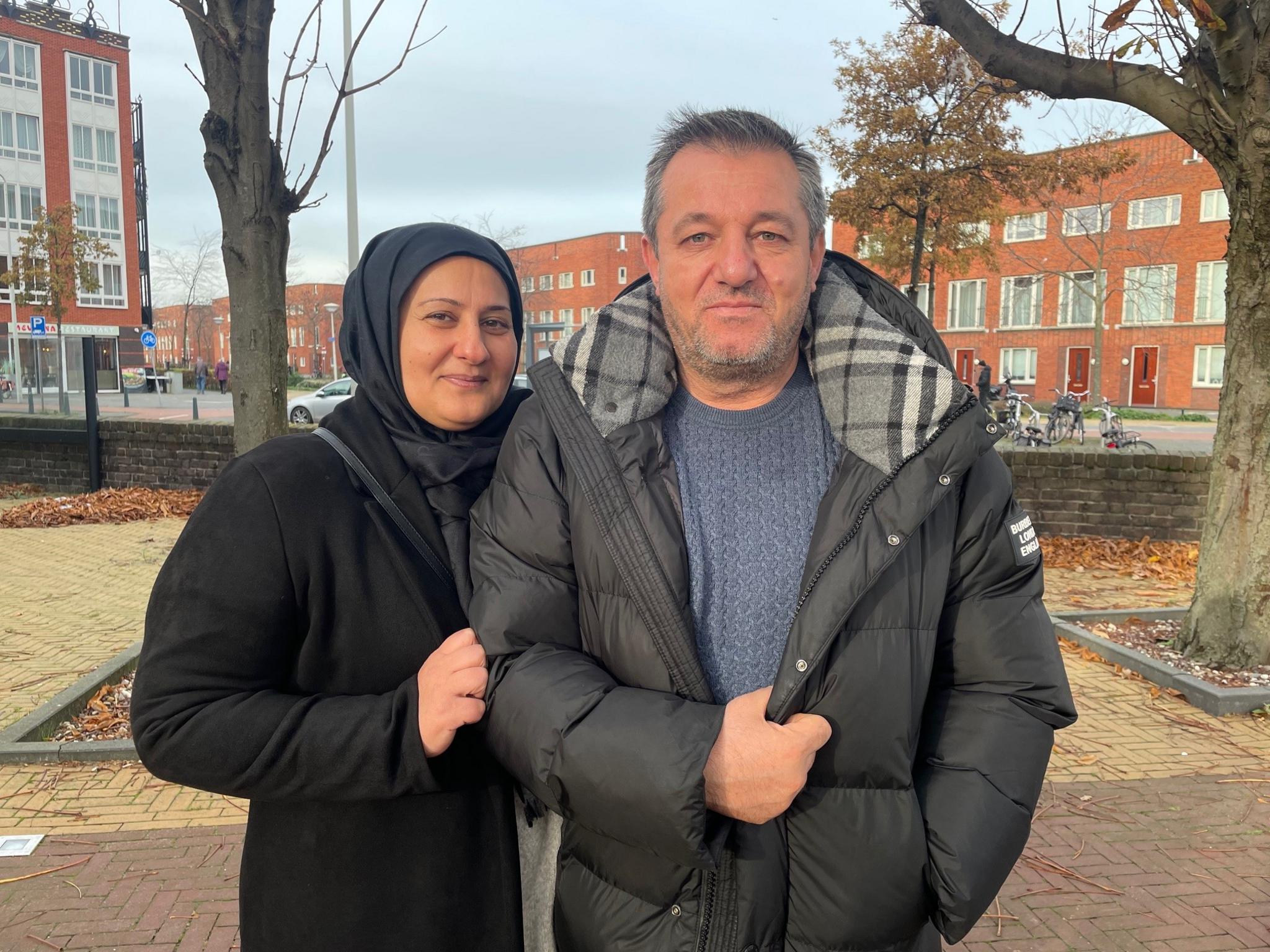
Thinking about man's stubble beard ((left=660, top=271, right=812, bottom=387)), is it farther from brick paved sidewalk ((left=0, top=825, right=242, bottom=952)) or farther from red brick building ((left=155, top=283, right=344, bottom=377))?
red brick building ((left=155, top=283, right=344, bottom=377))

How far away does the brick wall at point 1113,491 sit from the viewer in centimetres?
953

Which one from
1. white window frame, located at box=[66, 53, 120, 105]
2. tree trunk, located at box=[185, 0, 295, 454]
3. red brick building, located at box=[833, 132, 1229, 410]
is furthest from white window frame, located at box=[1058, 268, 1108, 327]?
white window frame, located at box=[66, 53, 120, 105]

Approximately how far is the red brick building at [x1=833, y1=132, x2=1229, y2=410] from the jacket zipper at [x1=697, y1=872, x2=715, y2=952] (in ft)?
110

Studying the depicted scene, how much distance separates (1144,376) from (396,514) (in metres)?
44.3

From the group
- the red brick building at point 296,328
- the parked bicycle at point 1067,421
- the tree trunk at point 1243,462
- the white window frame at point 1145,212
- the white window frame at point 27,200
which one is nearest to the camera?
the tree trunk at point 1243,462

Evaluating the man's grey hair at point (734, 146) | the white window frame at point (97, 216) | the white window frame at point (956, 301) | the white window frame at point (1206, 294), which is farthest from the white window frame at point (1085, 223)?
the white window frame at point (97, 216)

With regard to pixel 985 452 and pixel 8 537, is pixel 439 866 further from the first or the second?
pixel 8 537

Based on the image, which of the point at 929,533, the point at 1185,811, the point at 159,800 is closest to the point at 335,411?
the point at 929,533

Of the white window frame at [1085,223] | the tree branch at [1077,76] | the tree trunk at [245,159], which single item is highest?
the white window frame at [1085,223]

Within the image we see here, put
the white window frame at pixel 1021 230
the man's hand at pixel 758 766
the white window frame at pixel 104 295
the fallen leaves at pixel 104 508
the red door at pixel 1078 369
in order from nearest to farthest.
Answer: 1. the man's hand at pixel 758 766
2. the fallen leaves at pixel 104 508
3. the white window frame at pixel 1021 230
4. the red door at pixel 1078 369
5. the white window frame at pixel 104 295

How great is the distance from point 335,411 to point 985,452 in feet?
4.36

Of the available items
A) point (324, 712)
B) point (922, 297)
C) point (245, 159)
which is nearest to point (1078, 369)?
point (922, 297)

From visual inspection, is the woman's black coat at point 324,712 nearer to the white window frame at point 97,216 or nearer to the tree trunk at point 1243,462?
the tree trunk at point 1243,462

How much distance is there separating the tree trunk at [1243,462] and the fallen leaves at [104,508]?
11.2m
